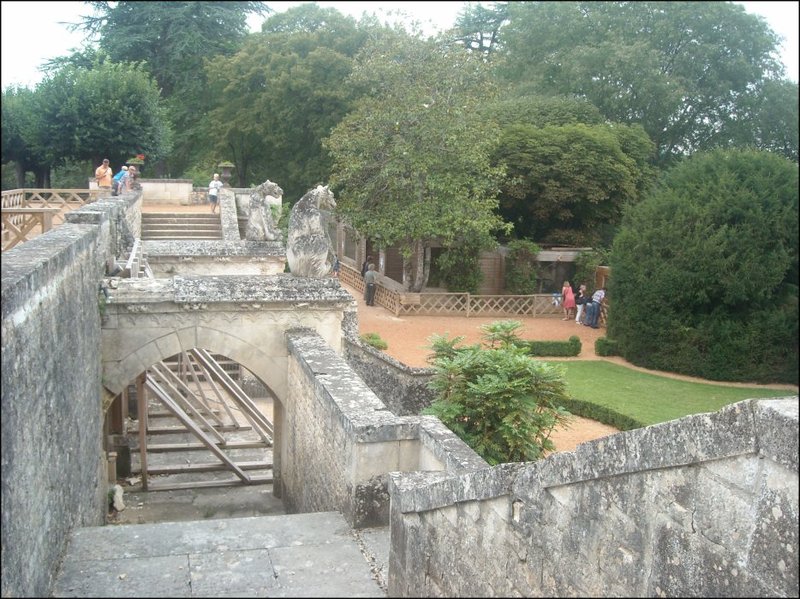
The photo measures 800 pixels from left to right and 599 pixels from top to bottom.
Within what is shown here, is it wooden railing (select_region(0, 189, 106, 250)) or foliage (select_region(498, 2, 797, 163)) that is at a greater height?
foliage (select_region(498, 2, 797, 163))

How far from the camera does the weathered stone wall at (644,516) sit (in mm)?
3436

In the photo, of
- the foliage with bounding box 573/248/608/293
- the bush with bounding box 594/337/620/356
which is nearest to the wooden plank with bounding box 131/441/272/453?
the bush with bounding box 594/337/620/356

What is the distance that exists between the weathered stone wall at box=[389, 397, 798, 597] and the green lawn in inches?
424

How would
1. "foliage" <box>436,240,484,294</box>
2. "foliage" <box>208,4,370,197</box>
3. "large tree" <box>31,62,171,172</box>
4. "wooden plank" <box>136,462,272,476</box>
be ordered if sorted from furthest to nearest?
"foliage" <box>208,4,370,197</box>, "foliage" <box>436,240,484,294</box>, "large tree" <box>31,62,171,172</box>, "wooden plank" <box>136,462,272,476</box>

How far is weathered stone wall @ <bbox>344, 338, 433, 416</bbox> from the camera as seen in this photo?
17.0m

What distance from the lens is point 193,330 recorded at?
36.6 feet

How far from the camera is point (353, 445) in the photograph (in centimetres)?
775

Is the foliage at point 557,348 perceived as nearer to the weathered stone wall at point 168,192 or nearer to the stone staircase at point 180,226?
the stone staircase at point 180,226

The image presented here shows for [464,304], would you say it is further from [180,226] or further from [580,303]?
[180,226]

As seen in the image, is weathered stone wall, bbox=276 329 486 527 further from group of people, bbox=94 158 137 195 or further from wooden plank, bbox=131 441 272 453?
group of people, bbox=94 158 137 195

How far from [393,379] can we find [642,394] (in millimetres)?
5740

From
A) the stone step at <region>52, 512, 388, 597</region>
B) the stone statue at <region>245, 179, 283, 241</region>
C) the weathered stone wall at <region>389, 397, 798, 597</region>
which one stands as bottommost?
the stone step at <region>52, 512, 388, 597</region>

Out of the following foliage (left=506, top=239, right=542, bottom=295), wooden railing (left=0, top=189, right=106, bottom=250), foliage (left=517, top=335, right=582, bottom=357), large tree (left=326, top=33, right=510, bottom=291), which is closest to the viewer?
wooden railing (left=0, top=189, right=106, bottom=250)

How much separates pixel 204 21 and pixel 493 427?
44.0 feet
